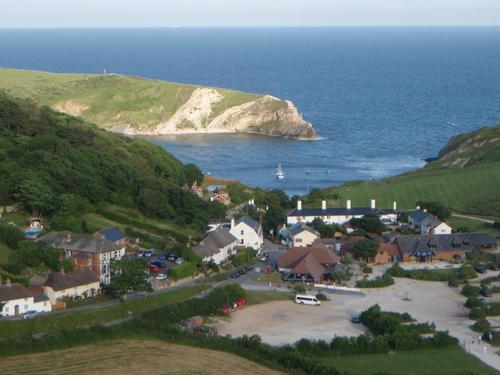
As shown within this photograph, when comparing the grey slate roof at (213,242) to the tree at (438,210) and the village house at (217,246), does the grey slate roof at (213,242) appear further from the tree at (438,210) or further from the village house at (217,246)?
the tree at (438,210)

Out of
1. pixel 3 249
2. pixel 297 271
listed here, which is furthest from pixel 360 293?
pixel 3 249

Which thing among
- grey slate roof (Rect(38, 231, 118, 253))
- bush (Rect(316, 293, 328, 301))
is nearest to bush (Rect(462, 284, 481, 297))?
bush (Rect(316, 293, 328, 301))

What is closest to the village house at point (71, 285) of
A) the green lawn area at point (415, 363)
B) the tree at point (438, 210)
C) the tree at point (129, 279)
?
the tree at point (129, 279)

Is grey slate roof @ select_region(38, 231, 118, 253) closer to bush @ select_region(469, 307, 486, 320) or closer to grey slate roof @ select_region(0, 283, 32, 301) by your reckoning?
grey slate roof @ select_region(0, 283, 32, 301)

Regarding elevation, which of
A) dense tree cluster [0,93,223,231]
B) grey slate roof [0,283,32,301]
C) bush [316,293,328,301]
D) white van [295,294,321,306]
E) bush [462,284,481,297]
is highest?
dense tree cluster [0,93,223,231]

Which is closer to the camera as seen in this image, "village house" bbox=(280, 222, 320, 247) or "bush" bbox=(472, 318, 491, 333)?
"bush" bbox=(472, 318, 491, 333)

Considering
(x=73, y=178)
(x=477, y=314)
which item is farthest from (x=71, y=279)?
(x=477, y=314)
